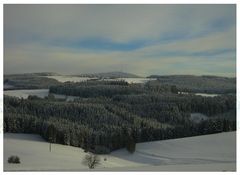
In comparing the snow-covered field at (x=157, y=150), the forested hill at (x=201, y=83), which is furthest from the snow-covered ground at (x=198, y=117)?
the forested hill at (x=201, y=83)

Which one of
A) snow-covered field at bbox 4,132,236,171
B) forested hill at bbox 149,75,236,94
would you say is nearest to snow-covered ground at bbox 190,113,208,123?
snow-covered field at bbox 4,132,236,171

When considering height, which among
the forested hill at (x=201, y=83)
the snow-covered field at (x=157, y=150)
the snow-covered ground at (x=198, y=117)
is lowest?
the snow-covered field at (x=157, y=150)

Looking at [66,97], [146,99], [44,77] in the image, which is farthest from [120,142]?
[44,77]

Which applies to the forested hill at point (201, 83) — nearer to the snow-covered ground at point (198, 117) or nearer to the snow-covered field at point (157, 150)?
the snow-covered ground at point (198, 117)

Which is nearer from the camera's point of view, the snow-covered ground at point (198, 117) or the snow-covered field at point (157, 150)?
the snow-covered field at point (157, 150)

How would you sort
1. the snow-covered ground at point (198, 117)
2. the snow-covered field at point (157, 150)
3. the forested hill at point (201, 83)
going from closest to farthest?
the snow-covered field at point (157, 150)
the snow-covered ground at point (198, 117)
the forested hill at point (201, 83)

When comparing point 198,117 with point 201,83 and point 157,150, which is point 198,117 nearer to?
point 157,150

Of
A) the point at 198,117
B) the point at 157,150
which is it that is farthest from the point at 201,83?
the point at 157,150

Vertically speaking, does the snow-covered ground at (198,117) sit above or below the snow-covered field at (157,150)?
above

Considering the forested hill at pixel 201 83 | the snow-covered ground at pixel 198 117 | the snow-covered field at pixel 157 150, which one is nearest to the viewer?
the snow-covered field at pixel 157 150

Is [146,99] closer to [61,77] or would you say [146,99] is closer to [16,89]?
[16,89]

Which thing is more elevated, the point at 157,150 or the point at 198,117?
the point at 198,117
